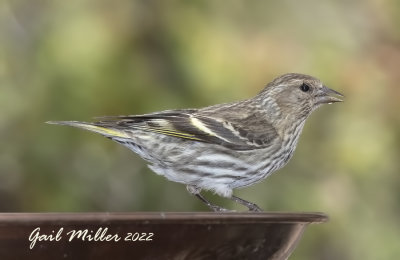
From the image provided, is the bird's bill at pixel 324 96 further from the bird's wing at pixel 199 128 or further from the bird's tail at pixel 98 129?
the bird's tail at pixel 98 129

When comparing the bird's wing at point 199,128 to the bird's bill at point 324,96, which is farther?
the bird's bill at point 324,96

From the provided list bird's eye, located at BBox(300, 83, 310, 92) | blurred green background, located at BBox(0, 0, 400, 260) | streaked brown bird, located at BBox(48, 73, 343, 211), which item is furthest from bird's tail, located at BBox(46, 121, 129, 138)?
bird's eye, located at BBox(300, 83, 310, 92)

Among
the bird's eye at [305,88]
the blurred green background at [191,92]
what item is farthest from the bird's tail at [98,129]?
the bird's eye at [305,88]

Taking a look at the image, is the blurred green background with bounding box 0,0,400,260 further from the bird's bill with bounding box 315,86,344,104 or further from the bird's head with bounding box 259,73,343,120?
the bird's bill with bounding box 315,86,344,104

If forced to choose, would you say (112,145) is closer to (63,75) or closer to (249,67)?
(63,75)

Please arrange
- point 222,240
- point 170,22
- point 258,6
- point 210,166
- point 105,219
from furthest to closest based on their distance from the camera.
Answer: point 258,6
point 170,22
point 210,166
point 222,240
point 105,219

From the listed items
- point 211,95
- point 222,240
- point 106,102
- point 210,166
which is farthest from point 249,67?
point 222,240
